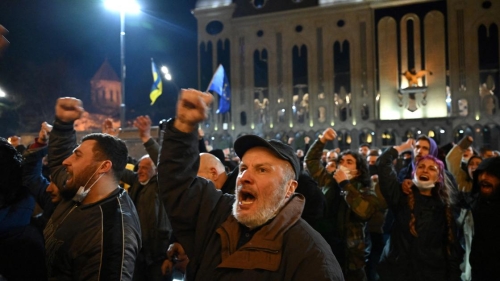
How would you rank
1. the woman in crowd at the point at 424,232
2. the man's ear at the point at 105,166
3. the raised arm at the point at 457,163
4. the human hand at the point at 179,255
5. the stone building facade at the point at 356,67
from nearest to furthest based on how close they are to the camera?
1. the man's ear at the point at 105,166
2. the human hand at the point at 179,255
3. the woman in crowd at the point at 424,232
4. the raised arm at the point at 457,163
5. the stone building facade at the point at 356,67

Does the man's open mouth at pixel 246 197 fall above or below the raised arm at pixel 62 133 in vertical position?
below

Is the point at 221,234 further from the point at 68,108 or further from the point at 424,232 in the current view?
the point at 424,232

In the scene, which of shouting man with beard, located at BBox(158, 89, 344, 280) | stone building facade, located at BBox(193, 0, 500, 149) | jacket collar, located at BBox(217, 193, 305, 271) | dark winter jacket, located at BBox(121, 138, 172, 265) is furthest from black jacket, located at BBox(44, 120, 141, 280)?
stone building facade, located at BBox(193, 0, 500, 149)

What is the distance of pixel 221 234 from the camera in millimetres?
2279

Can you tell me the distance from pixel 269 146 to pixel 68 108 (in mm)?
2095

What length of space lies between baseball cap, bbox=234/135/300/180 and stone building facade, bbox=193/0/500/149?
99.1ft

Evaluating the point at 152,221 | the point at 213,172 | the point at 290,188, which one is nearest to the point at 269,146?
the point at 290,188

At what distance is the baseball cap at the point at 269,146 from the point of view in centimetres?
238

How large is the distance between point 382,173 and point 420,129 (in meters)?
27.3

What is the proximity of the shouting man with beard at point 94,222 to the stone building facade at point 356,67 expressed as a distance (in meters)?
30.2

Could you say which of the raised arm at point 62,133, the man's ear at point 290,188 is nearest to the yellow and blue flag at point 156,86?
the raised arm at point 62,133

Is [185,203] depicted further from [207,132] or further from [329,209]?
[207,132]

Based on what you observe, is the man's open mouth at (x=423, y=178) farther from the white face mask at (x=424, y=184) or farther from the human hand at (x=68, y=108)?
the human hand at (x=68, y=108)

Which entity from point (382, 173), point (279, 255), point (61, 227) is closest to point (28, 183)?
point (61, 227)
